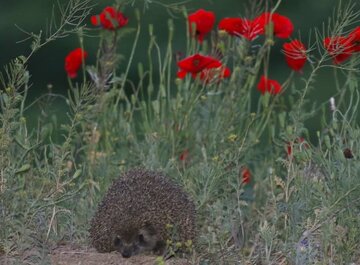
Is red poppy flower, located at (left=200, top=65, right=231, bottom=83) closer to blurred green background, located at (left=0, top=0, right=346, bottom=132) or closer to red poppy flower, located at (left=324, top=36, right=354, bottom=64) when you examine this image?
red poppy flower, located at (left=324, top=36, right=354, bottom=64)

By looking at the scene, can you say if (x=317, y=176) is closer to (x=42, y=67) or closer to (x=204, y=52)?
(x=204, y=52)

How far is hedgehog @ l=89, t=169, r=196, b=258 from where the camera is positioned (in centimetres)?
591

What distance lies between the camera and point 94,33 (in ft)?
39.5

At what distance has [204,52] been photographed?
7.51 m

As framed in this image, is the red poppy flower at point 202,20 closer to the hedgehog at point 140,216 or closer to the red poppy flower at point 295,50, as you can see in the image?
the red poppy flower at point 295,50

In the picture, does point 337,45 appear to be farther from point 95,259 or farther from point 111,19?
point 111,19

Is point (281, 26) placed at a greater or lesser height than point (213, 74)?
greater

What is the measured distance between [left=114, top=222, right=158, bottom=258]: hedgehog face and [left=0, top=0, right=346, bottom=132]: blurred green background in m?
6.10

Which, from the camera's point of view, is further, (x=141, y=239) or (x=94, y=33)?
(x=94, y=33)

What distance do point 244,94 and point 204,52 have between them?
362 millimetres

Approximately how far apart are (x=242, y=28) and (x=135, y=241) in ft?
5.15

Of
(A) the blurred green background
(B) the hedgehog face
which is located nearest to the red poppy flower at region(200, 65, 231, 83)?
(B) the hedgehog face

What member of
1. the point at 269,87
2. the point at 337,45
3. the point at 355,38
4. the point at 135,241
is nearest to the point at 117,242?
the point at 135,241

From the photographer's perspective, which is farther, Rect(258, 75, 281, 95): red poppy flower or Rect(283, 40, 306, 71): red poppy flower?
Rect(258, 75, 281, 95): red poppy flower
